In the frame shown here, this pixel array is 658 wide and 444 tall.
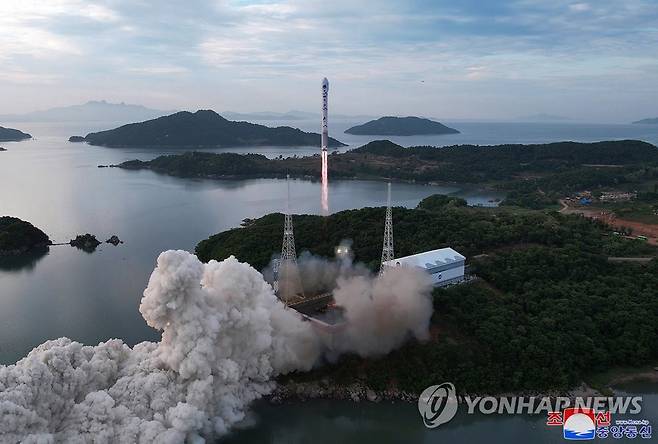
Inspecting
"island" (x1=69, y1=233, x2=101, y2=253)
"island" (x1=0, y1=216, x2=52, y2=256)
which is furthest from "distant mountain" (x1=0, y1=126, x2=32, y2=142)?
"island" (x1=69, y1=233, x2=101, y2=253)

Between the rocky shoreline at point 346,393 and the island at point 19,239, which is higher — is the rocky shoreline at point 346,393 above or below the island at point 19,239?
below

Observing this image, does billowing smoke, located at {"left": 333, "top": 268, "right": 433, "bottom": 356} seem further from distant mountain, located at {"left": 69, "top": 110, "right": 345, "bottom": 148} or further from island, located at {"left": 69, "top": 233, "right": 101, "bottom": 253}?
distant mountain, located at {"left": 69, "top": 110, "right": 345, "bottom": 148}

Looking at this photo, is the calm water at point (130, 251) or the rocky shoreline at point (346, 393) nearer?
the calm water at point (130, 251)

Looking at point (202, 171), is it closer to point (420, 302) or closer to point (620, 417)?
point (420, 302)

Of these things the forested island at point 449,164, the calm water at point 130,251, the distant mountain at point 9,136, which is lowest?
the calm water at point 130,251

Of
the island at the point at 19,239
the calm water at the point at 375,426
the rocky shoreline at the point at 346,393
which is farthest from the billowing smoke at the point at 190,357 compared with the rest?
the island at the point at 19,239

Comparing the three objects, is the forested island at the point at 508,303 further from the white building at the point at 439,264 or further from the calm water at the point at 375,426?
the calm water at the point at 375,426
